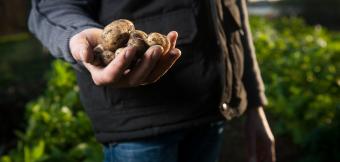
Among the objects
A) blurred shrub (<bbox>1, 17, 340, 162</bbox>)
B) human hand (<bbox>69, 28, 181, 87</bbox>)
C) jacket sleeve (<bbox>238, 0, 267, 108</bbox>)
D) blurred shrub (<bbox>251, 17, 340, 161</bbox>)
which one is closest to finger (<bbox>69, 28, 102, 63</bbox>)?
human hand (<bbox>69, 28, 181, 87</bbox>)

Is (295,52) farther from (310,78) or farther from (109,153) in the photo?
(109,153)

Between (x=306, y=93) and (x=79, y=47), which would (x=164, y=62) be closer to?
(x=79, y=47)

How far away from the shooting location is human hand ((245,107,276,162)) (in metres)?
2.19

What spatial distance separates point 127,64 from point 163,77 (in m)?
0.38

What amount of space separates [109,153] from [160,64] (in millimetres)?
505

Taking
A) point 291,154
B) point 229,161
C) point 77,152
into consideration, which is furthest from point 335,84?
point 77,152

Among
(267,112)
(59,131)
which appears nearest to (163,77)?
(59,131)

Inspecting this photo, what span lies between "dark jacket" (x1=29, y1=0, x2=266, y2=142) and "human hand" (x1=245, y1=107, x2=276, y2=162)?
15.5 inches

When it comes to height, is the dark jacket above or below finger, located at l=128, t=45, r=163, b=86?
below

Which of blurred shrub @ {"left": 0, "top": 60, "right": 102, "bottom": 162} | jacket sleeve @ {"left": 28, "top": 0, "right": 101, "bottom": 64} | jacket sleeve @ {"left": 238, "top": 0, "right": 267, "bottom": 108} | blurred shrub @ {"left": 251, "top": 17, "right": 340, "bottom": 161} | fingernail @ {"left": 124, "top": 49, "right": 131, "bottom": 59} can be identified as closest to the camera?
fingernail @ {"left": 124, "top": 49, "right": 131, "bottom": 59}

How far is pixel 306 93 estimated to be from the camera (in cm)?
415

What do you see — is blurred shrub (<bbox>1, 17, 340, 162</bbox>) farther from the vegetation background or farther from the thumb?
the thumb

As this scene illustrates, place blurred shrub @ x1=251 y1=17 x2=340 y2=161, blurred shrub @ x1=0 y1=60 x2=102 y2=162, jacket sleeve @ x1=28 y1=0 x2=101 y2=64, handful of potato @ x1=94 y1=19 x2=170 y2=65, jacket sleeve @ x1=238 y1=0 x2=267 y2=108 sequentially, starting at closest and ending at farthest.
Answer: handful of potato @ x1=94 y1=19 x2=170 y2=65, jacket sleeve @ x1=28 y1=0 x2=101 y2=64, jacket sleeve @ x1=238 y1=0 x2=267 y2=108, blurred shrub @ x1=0 y1=60 x2=102 y2=162, blurred shrub @ x1=251 y1=17 x2=340 y2=161

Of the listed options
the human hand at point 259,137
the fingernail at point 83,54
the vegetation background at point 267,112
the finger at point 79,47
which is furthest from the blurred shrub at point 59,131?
the fingernail at point 83,54
